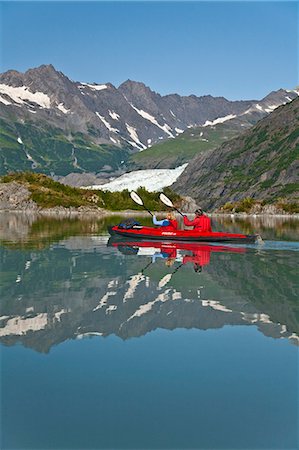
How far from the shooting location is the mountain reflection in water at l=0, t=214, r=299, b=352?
2067 centimetres

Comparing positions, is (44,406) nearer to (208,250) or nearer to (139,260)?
(139,260)

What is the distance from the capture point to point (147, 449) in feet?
35.7

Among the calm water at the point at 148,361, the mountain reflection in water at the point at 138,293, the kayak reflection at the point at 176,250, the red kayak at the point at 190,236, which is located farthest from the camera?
the red kayak at the point at 190,236

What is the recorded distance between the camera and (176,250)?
52.4 metres

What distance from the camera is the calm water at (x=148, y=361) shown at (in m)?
11.6

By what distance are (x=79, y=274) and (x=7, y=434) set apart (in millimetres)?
23508

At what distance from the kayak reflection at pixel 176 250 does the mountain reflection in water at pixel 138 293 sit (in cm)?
17

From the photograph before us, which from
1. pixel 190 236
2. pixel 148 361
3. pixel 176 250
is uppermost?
pixel 190 236

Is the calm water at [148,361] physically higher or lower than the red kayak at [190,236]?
lower

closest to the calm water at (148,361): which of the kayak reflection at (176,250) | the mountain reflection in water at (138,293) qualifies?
the mountain reflection in water at (138,293)

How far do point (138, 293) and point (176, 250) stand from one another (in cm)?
2483

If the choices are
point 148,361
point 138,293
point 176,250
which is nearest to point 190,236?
point 176,250

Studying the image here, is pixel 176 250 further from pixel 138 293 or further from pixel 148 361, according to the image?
pixel 148 361

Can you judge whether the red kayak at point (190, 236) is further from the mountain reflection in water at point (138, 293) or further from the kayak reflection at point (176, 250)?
the mountain reflection in water at point (138, 293)
